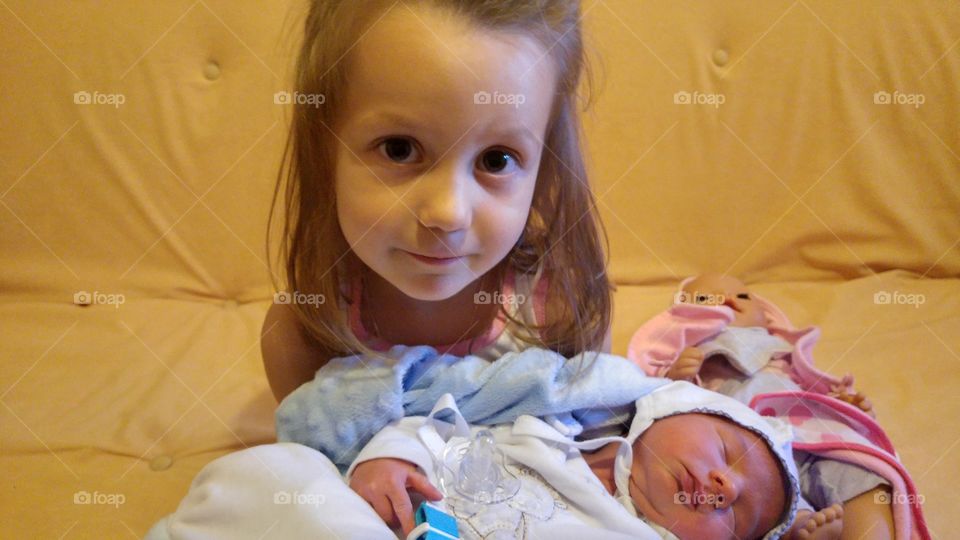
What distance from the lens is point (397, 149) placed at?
2.41 ft

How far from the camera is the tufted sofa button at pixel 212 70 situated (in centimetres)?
120

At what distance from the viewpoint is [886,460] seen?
0.88 meters

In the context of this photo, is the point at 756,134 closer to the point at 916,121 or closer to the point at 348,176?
the point at 916,121

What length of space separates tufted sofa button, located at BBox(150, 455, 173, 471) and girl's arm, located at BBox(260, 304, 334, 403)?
0.15 m

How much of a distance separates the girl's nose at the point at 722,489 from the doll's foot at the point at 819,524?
0.38 feet

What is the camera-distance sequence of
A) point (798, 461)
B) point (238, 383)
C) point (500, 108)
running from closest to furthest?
point (500, 108) < point (798, 461) < point (238, 383)

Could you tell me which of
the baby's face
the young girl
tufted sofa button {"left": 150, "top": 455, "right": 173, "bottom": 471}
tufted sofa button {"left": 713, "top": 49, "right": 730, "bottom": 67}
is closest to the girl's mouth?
the young girl

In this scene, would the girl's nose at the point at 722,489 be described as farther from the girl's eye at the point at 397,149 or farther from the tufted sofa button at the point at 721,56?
→ the tufted sofa button at the point at 721,56

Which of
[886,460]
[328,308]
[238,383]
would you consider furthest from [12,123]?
[886,460]

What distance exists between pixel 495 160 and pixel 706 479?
0.41 m

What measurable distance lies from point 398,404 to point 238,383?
0.34 meters

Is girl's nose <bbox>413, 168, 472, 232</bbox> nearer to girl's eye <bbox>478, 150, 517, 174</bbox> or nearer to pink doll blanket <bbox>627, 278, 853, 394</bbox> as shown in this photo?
girl's eye <bbox>478, 150, 517, 174</bbox>

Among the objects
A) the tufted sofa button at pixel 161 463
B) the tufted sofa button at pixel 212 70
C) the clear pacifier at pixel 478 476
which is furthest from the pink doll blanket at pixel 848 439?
the tufted sofa button at pixel 212 70

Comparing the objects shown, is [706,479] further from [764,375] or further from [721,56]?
[721,56]
